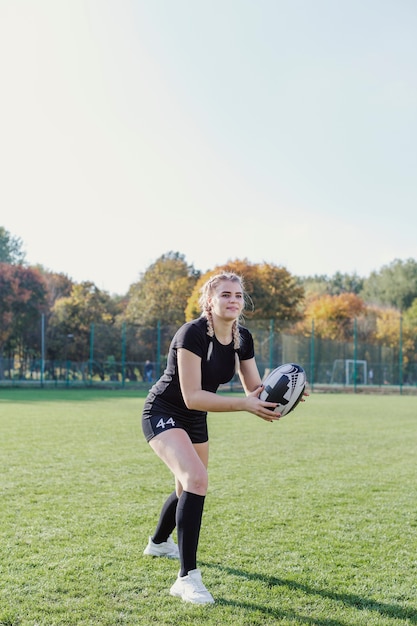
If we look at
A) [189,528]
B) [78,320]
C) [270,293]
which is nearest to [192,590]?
[189,528]

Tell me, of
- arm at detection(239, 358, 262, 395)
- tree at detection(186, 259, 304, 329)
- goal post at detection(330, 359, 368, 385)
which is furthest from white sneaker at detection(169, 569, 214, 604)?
tree at detection(186, 259, 304, 329)

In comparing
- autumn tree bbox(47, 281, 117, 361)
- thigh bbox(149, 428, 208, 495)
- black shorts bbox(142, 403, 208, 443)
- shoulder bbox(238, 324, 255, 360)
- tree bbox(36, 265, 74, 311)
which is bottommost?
thigh bbox(149, 428, 208, 495)

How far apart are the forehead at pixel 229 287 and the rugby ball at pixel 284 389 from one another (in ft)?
2.10

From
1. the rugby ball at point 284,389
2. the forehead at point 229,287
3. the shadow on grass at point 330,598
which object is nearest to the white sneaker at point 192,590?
the shadow on grass at point 330,598

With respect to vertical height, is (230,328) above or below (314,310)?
below

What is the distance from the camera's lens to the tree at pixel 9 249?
252 feet

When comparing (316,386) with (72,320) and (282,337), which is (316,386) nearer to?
(282,337)

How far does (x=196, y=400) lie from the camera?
4352 millimetres

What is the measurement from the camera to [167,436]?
4590mm

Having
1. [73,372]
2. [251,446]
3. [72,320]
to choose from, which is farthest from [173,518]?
[72,320]

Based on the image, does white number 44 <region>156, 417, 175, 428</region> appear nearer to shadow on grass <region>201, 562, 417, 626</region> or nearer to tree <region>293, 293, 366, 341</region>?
shadow on grass <region>201, 562, 417, 626</region>

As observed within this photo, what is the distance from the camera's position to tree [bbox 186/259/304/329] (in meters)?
47.3

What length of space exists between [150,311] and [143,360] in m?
19.1

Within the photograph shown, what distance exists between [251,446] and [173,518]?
7305 mm
